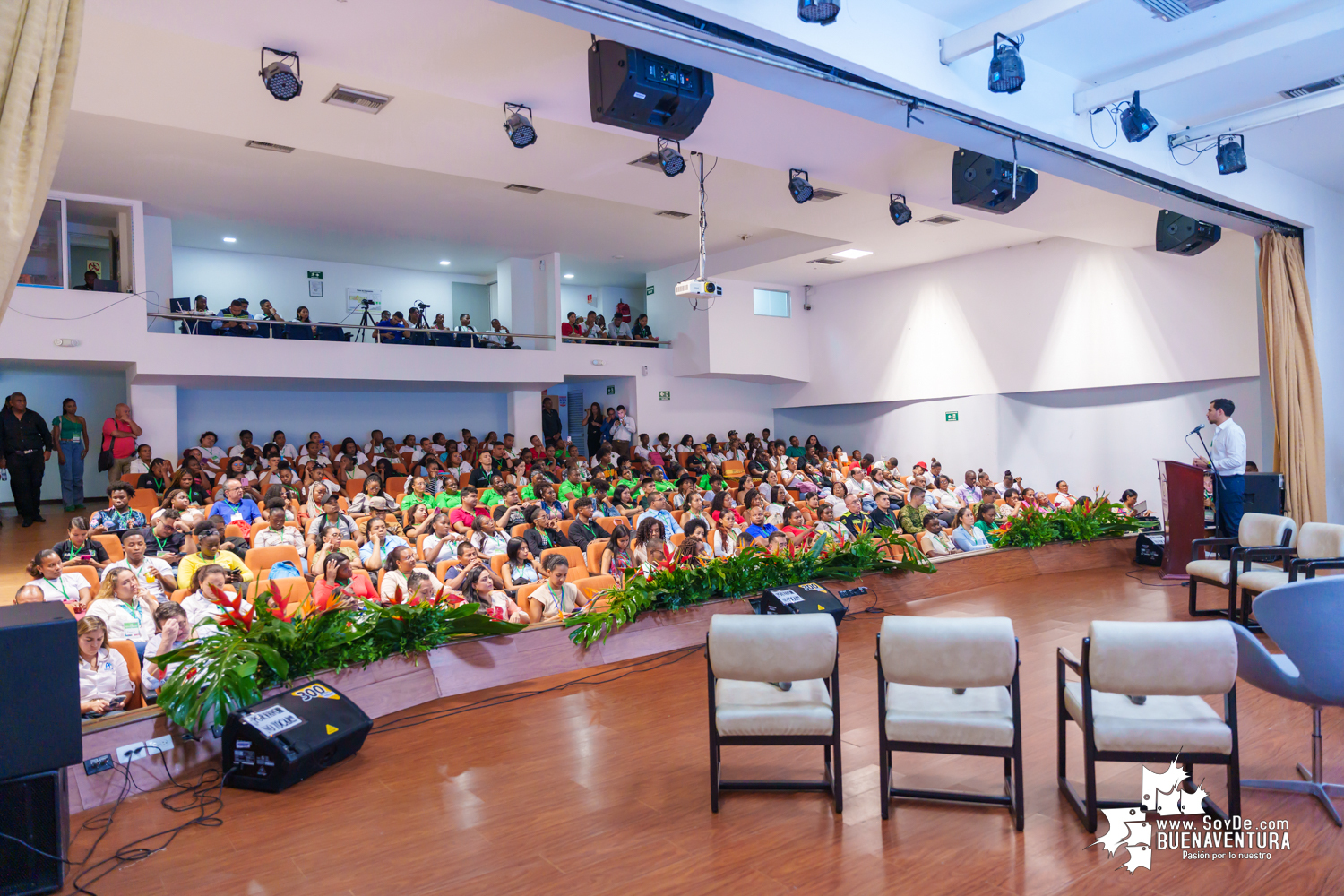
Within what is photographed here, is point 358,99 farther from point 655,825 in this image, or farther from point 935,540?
point 935,540

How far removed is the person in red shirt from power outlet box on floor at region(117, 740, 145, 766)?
7.10m

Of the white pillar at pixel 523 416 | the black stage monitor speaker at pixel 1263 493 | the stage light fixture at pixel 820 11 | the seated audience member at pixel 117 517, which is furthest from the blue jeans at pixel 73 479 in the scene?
the black stage monitor speaker at pixel 1263 493

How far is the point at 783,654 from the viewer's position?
296 cm

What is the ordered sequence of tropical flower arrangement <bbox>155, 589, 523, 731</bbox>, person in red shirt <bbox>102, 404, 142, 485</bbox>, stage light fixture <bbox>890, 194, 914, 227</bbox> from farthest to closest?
1. person in red shirt <bbox>102, 404, 142, 485</bbox>
2. stage light fixture <bbox>890, 194, 914, 227</bbox>
3. tropical flower arrangement <bbox>155, 589, 523, 731</bbox>

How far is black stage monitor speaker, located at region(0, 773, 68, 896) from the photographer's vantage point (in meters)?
2.46

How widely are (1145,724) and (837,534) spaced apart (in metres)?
4.10

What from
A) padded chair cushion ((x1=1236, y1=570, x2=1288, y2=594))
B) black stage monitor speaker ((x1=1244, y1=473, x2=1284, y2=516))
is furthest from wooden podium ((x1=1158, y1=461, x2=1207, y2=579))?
padded chair cushion ((x1=1236, y1=570, x2=1288, y2=594))

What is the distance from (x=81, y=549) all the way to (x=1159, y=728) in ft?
20.6

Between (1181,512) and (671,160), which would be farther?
(1181,512)

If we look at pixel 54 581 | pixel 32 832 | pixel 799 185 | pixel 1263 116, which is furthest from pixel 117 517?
pixel 1263 116

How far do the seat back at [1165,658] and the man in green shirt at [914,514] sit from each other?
553cm

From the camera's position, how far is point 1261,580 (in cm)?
482

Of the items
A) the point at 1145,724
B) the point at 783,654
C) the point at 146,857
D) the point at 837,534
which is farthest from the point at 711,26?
the point at 837,534

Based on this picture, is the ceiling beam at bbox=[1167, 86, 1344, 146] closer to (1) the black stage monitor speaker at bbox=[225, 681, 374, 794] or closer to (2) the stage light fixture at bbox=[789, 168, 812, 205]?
(2) the stage light fixture at bbox=[789, 168, 812, 205]
